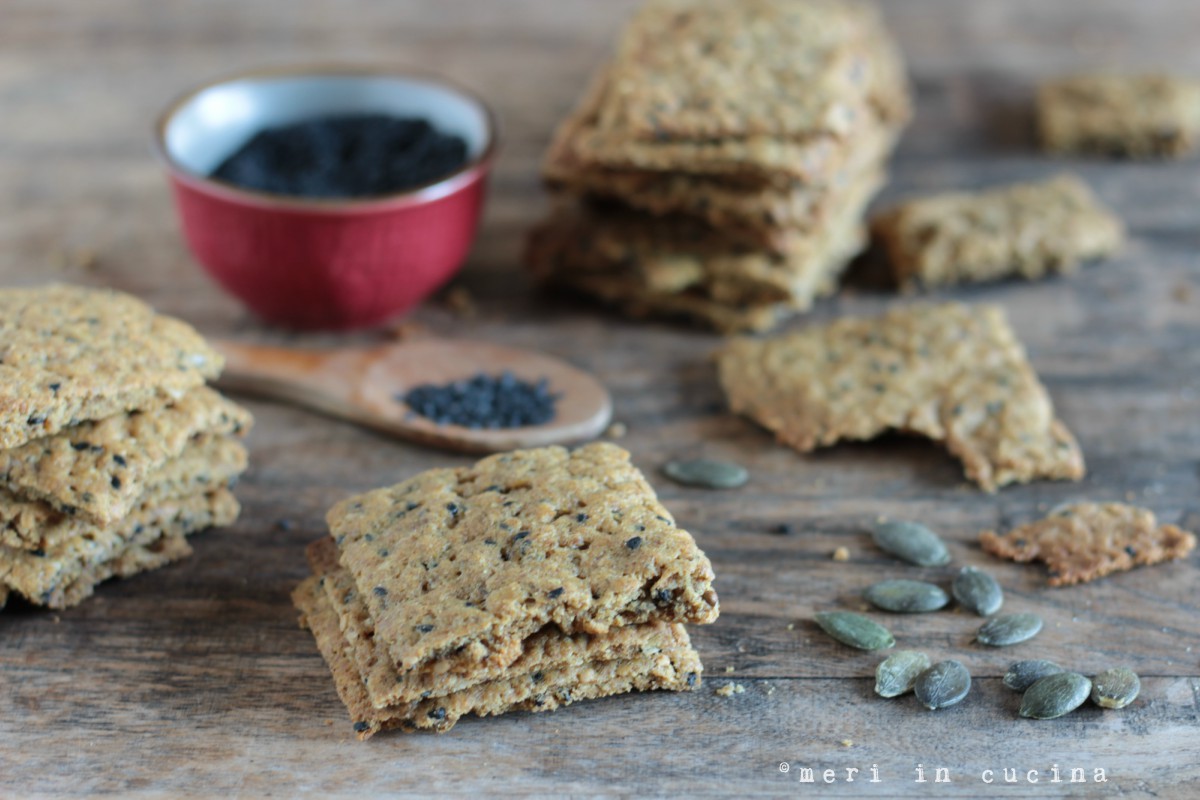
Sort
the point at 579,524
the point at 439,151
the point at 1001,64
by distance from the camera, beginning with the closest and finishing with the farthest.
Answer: the point at 579,524
the point at 439,151
the point at 1001,64

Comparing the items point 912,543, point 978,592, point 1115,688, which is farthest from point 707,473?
point 1115,688

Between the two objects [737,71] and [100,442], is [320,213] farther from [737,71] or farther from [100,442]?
[737,71]

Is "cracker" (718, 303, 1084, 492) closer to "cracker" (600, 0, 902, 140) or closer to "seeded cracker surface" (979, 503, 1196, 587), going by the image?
"seeded cracker surface" (979, 503, 1196, 587)

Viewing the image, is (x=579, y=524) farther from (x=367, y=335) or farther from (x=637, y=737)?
(x=367, y=335)

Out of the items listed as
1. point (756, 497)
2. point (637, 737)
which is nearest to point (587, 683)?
point (637, 737)

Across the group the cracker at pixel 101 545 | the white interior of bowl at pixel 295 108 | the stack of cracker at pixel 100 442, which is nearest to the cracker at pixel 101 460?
the stack of cracker at pixel 100 442

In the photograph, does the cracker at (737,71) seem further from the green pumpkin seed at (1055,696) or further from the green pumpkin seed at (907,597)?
the green pumpkin seed at (1055,696)
